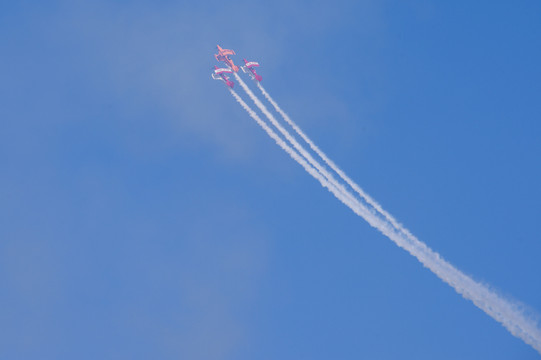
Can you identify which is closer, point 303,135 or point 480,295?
point 480,295

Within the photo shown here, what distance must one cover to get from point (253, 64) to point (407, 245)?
25414mm

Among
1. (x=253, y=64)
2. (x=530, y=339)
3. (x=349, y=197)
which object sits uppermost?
(x=253, y=64)

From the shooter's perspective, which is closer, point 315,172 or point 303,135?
point 315,172

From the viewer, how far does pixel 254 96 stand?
188 feet

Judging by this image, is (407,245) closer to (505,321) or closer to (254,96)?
(505,321)

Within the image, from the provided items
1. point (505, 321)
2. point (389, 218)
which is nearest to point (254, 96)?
point (389, 218)

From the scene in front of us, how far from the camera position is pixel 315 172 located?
5088cm

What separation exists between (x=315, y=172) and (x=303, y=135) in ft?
17.9

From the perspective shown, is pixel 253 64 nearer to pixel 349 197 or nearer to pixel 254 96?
pixel 254 96

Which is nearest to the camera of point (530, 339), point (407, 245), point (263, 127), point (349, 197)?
point (530, 339)

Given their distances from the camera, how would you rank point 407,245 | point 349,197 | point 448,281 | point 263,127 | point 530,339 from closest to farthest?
point 530,339, point 448,281, point 407,245, point 349,197, point 263,127

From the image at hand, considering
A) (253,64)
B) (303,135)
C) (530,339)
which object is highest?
(253,64)

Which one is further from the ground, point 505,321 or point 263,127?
point 263,127

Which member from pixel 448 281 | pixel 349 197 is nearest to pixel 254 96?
pixel 349 197
